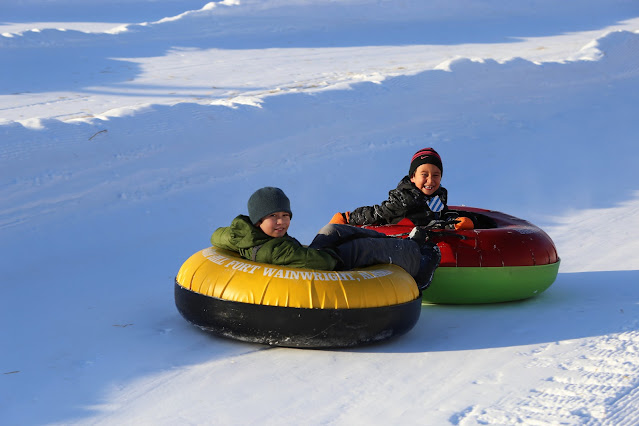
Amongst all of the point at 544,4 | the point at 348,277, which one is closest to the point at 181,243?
the point at 348,277

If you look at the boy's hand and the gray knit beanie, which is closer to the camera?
the gray knit beanie

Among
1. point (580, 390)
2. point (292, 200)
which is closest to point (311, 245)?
point (580, 390)

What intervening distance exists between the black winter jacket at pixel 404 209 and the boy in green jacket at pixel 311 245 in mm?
604

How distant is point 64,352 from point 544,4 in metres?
21.8

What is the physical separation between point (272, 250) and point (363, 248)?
1.97 feet

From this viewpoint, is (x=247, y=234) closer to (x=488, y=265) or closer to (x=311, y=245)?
(x=311, y=245)

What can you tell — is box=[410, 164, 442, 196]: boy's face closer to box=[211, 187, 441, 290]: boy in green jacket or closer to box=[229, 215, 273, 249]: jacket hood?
box=[211, 187, 441, 290]: boy in green jacket

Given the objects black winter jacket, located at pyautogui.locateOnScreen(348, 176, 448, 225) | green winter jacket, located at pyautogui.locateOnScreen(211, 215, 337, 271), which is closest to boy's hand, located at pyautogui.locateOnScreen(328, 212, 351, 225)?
black winter jacket, located at pyautogui.locateOnScreen(348, 176, 448, 225)

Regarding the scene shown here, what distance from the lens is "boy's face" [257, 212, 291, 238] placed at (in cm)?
438

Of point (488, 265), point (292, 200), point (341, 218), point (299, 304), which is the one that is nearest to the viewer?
point (299, 304)

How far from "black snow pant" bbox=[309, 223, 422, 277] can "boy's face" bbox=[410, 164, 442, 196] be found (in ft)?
2.63

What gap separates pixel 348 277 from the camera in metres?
4.26

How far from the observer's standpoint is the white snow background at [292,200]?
12.2 feet

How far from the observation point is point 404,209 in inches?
219
